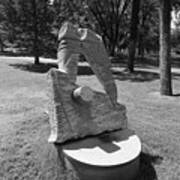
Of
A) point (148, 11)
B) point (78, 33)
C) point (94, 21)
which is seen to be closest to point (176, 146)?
point (78, 33)

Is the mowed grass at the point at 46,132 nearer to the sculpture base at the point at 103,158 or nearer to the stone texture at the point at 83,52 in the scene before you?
the sculpture base at the point at 103,158

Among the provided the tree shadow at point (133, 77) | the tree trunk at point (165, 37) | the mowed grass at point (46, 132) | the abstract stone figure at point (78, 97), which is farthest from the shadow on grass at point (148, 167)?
the tree shadow at point (133, 77)

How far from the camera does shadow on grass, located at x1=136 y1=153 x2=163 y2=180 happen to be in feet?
9.72

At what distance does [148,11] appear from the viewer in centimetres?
2162

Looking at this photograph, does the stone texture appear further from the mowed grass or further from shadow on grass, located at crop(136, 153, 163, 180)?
the mowed grass

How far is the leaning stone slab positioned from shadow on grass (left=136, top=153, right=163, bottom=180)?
71 centimetres

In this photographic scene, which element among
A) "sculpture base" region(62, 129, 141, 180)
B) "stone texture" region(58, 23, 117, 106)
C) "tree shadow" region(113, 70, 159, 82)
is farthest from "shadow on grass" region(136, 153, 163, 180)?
"tree shadow" region(113, 70, 159, 82)

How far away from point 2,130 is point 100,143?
81.1 inches

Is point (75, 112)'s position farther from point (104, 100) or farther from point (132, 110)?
point (132, 110)

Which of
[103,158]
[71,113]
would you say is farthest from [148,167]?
[71,113]

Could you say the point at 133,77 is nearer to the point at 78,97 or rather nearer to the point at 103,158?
the point at 78,97

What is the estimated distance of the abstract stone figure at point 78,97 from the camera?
9.12 feet

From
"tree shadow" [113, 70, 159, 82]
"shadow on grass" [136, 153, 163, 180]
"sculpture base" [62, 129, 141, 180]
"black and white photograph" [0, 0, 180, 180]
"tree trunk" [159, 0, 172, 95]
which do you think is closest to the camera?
"sculpture base" [62, 129, 141, 180]

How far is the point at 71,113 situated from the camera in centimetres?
288
